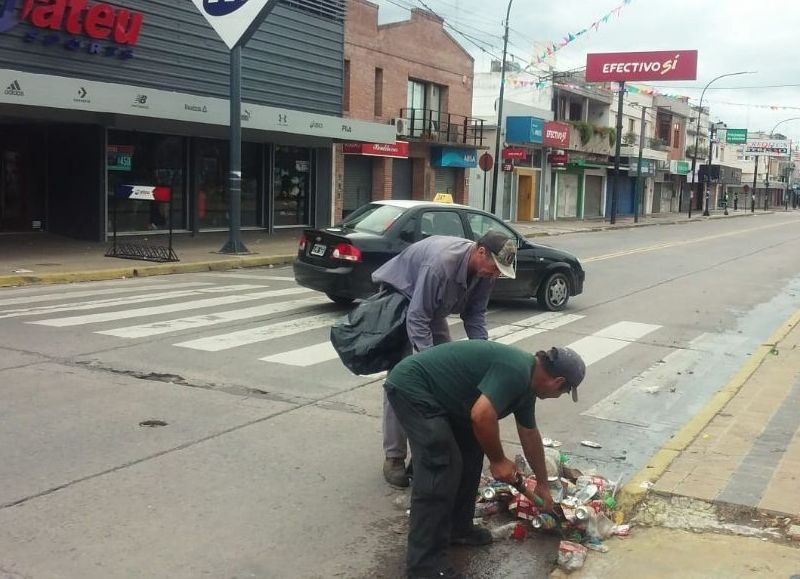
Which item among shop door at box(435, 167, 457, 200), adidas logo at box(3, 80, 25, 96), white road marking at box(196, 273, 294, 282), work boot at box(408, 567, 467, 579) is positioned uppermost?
adidas logo at box(3, 80, 25, 96)

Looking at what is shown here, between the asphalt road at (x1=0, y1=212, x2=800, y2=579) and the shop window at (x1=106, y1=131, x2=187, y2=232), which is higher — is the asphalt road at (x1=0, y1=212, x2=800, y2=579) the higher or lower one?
the lower one

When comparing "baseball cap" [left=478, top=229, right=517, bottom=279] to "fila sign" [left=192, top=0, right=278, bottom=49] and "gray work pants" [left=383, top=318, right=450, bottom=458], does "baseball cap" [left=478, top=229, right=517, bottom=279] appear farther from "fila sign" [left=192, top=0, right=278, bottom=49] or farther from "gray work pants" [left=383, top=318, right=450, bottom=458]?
"fila sign" [left=192, top=0, right=278, bottom=49]

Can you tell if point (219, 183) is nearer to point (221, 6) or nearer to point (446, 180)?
point (221, 6)

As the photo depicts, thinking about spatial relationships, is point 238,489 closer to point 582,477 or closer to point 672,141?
point 582,477

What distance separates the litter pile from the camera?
4.32m

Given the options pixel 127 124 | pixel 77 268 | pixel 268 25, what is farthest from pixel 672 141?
pixel 77 268

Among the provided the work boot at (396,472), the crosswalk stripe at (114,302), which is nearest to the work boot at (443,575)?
the work boot at (396,472)

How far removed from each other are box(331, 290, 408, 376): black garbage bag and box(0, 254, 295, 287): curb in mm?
10641

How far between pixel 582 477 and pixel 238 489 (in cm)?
199

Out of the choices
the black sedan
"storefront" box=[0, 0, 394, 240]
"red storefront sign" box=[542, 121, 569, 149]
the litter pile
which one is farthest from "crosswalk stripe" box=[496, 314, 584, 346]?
"red storefront sign" box=[542, 121, 569, 149]

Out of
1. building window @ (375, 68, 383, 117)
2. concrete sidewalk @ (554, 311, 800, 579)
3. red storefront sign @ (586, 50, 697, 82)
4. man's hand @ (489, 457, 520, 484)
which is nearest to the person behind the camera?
man's hand @ (489, 457, 520, 484)

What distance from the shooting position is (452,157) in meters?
34.4

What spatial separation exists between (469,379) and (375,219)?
7621 mm

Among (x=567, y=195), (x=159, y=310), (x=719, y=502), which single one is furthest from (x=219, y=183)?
(x=567, y=195)
